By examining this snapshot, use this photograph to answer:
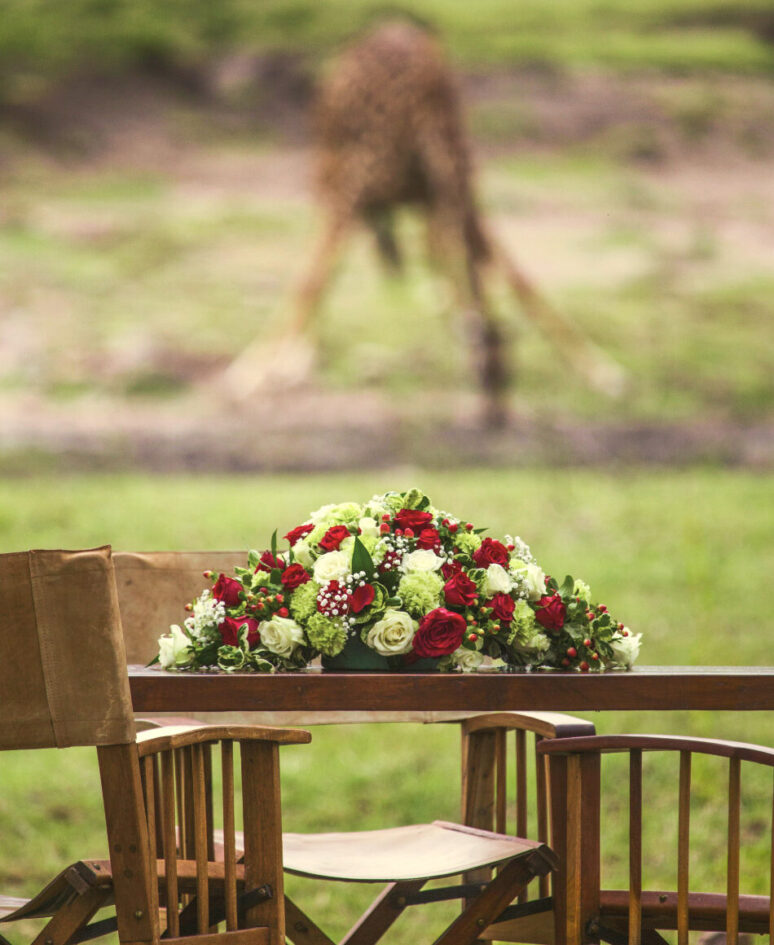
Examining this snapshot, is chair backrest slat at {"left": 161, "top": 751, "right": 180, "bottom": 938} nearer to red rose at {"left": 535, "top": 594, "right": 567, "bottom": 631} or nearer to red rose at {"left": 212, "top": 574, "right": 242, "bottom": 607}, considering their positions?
red rose at {"left": 212, "top": 574, "right": 242, "bottom": 607}

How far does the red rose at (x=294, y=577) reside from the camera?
253 centimetres

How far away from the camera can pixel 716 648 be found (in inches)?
242

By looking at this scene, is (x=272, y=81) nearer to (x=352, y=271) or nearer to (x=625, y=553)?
(x=352, y=271)

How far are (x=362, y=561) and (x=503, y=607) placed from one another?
248 mm

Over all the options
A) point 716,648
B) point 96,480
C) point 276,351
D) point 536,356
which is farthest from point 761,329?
point 96,480

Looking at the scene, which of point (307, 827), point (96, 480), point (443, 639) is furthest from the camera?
point (96, 480)

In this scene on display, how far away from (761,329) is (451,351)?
1532mm

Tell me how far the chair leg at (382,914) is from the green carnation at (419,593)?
469 millimetres

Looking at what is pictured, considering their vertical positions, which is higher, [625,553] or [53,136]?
[53,136]

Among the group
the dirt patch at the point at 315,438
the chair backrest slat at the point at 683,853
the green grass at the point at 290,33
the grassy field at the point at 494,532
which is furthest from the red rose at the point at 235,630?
the green grass at the point at 290,33

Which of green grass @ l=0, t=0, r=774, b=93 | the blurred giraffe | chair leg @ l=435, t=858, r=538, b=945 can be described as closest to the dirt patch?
the blurred giraffe

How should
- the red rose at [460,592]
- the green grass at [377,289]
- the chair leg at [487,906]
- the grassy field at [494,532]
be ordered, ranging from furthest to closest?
the green grass at [377,289] → the grassy field at [494,532] → the red rose at [460,592] → the chair leg at [487,906]

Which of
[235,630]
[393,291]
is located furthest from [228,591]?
[393,291]

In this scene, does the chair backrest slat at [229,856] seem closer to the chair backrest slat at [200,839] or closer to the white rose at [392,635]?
the chair backrest slat at [200,839]
